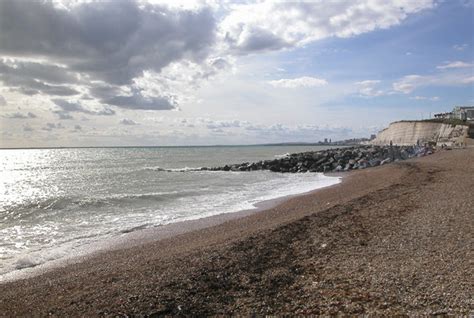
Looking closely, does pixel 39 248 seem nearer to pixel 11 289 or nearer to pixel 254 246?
pixel 11 289

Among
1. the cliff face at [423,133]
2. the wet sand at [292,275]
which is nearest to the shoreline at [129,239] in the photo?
the wet sand at [292,275]

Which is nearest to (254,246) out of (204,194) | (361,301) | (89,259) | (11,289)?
(361,301)

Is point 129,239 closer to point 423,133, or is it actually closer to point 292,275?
point 292,275

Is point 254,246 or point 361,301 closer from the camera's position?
point 361,301

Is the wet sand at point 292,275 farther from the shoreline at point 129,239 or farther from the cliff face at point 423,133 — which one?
the cliff face at point 423,133

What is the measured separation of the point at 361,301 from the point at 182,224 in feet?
31.1

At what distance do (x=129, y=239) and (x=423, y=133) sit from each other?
3491 inches

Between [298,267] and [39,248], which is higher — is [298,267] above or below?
above

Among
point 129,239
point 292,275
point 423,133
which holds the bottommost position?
point 129,239

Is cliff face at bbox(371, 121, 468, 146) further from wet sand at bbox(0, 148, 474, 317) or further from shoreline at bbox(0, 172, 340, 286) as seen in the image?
wet sand at bbox(0, 148, 474, 317)

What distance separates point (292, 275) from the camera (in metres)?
6.37

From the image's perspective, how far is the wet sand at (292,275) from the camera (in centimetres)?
514

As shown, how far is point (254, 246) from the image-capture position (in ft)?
27.0

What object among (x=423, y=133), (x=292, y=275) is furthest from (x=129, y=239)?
(x=423, y=133)
